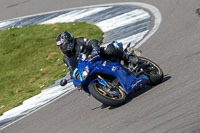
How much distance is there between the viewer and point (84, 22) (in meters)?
15.2

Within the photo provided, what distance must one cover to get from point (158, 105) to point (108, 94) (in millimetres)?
981

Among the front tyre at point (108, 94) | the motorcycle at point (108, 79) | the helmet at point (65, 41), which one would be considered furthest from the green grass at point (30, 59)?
the front tyre at point (108, 94)

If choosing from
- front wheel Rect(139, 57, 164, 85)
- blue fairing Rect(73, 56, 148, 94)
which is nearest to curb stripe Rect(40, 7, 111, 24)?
front wheel Rect(139, 57, 164, 85)

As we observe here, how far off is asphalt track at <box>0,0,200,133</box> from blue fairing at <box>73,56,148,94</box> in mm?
266

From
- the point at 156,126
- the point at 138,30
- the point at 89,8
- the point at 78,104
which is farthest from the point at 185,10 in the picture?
the point at 156,126

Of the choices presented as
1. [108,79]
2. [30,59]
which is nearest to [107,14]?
[30,59]

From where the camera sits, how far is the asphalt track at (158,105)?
6293mm

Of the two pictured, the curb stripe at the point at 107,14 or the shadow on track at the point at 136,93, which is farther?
the curb stripe at the point at 107,14

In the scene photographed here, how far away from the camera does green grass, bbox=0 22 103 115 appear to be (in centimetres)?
1160

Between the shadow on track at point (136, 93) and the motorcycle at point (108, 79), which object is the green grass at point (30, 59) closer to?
the shadow on track at point (136, 93)

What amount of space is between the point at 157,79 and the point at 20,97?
4398mm

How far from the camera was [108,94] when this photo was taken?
754cm

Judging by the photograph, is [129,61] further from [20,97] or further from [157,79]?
[20,97]

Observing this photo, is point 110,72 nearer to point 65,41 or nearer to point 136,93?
point 136,93
